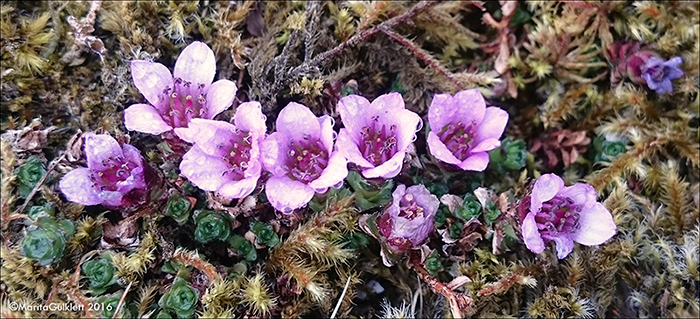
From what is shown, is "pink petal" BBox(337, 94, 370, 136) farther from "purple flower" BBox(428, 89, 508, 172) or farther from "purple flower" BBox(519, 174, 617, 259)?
"purple flower" BBox(519, 174, 617, 259)

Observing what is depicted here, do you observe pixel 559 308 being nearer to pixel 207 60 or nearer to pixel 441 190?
pixel 441 190

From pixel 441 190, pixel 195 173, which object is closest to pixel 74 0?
pixel 195 173

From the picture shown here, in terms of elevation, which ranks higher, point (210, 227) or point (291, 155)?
point (291, 155)

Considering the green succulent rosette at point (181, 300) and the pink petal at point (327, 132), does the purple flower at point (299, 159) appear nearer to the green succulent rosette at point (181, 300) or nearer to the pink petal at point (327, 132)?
the pink petal at point (327, 132)

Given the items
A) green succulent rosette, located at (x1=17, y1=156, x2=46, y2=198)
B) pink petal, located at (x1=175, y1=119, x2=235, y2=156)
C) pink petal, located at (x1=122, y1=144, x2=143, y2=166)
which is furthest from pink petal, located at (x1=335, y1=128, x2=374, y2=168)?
green succulent rosette, located at (x1=17, y1=156, x2=46, y2=198)

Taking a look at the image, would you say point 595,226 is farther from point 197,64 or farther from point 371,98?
point 197,64

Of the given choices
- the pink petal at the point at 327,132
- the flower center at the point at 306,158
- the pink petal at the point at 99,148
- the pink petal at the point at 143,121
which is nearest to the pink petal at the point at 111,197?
the pink petal at the point at 99,148

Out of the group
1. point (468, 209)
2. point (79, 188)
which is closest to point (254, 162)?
point (79, 188)
